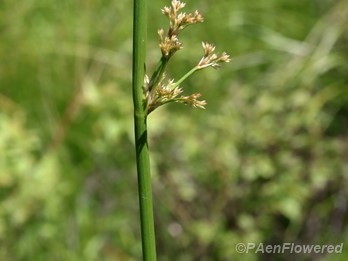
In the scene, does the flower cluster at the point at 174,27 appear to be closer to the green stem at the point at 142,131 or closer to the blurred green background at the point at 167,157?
the green stem at the point at 142,131

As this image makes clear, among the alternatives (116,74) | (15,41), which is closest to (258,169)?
(116,74)

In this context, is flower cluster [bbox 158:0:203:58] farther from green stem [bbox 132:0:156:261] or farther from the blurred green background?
the blurred green background

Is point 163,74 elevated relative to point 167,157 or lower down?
elevated

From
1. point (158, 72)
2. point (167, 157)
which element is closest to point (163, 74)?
point (158, 72)

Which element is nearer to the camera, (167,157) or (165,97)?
(165,97)

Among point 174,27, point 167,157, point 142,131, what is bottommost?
point 167,157

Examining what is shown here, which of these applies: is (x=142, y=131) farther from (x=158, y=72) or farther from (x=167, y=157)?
(x=167, y=157)

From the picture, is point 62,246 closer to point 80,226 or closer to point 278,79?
point 80,226

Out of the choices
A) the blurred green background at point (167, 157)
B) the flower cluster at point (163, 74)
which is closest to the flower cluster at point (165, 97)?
the flower cluster at point (163, 74)
